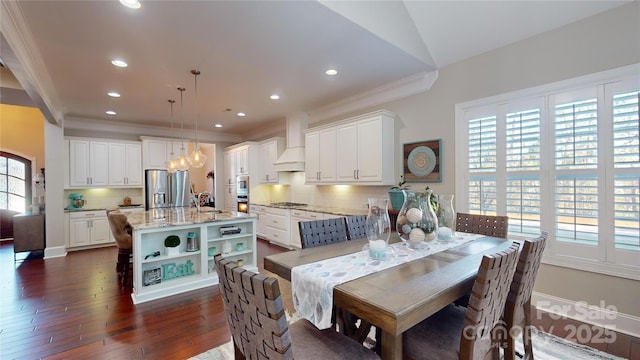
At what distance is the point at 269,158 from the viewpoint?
657 cm

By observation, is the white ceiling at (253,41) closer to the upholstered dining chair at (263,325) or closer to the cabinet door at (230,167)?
the upholstered dining chair at (263,325)

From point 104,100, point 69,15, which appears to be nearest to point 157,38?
point 69,15

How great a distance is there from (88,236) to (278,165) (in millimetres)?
4140

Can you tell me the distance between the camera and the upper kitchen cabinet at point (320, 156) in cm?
489

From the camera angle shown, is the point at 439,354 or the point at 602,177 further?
the point at 602,177

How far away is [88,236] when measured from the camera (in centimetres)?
569

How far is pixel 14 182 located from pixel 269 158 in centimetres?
608

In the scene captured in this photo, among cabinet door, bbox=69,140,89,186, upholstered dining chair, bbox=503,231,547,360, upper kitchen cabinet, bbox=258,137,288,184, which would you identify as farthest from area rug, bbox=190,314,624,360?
cabinet door, bbox=69,140,89,186

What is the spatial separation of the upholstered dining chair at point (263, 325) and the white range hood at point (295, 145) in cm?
444

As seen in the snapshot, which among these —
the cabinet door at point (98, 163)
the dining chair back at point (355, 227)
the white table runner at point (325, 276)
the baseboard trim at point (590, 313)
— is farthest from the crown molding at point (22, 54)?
the baseboard trim at point (590, 313)

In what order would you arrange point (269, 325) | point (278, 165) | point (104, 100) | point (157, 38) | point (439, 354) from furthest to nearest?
point (278, 165) < point (104, 100) < point (157, 38) < point (439, 354) < point (269, 325)

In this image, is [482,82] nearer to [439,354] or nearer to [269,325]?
[439,354]

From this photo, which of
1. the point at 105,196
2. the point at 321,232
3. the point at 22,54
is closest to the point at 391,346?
the point at 321,232

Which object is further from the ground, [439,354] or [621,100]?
[621,100]
